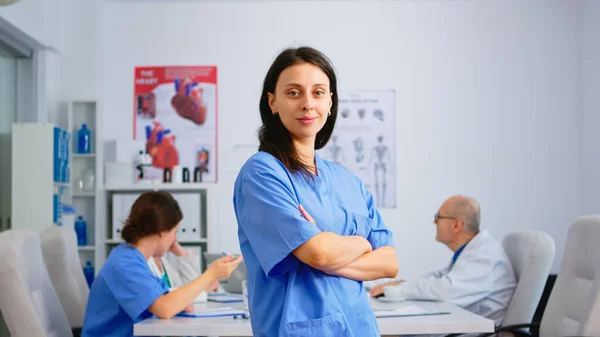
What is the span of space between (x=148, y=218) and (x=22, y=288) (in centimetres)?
64

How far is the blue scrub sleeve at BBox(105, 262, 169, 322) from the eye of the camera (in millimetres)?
2566

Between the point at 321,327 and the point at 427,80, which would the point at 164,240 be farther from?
the point at 427,80

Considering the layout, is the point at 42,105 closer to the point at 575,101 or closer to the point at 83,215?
the point at 83,215

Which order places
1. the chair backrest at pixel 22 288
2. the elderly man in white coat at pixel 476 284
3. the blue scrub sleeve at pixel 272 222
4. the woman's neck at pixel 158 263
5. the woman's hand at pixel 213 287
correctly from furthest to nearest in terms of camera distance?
the woman's hand at pixel 213 287, the woman's neck at pixel 158 263, the elderly man in white coat at pixel 476 284, the chair backrest at pixel 22 288, the blue scrub sleeve at pixel 272 222

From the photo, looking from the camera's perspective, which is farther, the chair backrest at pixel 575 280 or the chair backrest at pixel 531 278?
the chair backrest at pixel 531 278

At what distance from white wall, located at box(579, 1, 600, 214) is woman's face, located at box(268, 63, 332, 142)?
4.14m

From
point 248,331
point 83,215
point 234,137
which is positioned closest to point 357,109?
point 234,137

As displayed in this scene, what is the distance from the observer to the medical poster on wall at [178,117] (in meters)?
5.47

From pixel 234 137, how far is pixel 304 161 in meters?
3.85

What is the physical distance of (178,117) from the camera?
Answer: 5.51 m

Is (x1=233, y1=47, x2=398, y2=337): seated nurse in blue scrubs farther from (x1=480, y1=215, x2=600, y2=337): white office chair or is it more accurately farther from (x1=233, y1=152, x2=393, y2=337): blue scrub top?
(x1=480, y1=215, x2=600, y2=337): white office chair

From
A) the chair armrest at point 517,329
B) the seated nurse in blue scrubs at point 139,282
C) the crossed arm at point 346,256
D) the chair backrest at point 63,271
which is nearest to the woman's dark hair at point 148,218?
the seated nurse in blue scrubs at point 139,282

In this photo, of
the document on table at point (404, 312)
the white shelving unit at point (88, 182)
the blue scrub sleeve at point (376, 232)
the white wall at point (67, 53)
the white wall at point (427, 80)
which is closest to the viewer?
the blue scrub sleeve at point (376, 232)

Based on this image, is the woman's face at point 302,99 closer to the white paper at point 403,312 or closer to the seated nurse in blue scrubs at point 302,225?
the seated nurse in blue scrubs at point 302,225
